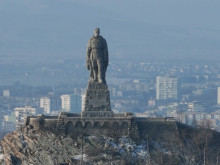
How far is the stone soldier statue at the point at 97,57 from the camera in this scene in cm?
4900

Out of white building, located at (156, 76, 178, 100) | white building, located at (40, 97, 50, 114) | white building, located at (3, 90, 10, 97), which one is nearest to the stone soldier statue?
white building, located at (40, 97, 50, 114)

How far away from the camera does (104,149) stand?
1843 inches

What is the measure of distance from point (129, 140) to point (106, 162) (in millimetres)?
2222

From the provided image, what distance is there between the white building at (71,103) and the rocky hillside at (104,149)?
2850 inches

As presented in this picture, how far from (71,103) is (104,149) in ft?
266

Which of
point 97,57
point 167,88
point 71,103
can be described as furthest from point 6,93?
point 97,57

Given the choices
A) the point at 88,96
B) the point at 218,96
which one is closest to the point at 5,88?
the point at 218,96

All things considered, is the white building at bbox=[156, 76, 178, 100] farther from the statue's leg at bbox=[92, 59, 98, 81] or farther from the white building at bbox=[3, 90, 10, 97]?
the statue's leg at bbox=[92, 59, 98, 81]

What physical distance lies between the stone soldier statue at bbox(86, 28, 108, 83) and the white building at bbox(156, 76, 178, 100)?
10469 centimetres

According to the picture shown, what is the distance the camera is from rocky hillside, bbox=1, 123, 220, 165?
152ft

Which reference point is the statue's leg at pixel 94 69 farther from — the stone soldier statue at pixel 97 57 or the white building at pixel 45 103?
the white building at pixel 45 103

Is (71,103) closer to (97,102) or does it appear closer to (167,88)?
(167,88)

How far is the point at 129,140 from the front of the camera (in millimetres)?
47938

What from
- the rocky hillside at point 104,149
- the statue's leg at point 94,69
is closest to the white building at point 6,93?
the statue's leg at point 94,69
